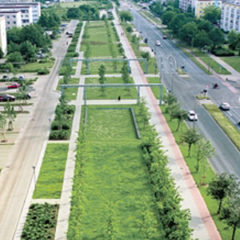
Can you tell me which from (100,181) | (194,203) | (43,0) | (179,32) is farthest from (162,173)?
(43,0)

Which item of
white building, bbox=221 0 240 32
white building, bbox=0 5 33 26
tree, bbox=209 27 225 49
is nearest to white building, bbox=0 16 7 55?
white building, bbox=0 5 33 26

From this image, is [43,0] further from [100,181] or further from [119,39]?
[100,181]

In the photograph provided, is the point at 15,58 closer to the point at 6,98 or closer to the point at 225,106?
the point at 6,98

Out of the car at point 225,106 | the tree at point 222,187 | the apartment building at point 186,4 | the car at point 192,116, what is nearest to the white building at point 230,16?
the apartment building at point 186,4

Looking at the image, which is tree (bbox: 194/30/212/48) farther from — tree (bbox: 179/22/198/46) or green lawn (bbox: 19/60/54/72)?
green lawn (bbox: 19/60/54/72)

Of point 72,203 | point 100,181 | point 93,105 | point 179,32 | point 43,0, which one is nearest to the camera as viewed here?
point 72,203
